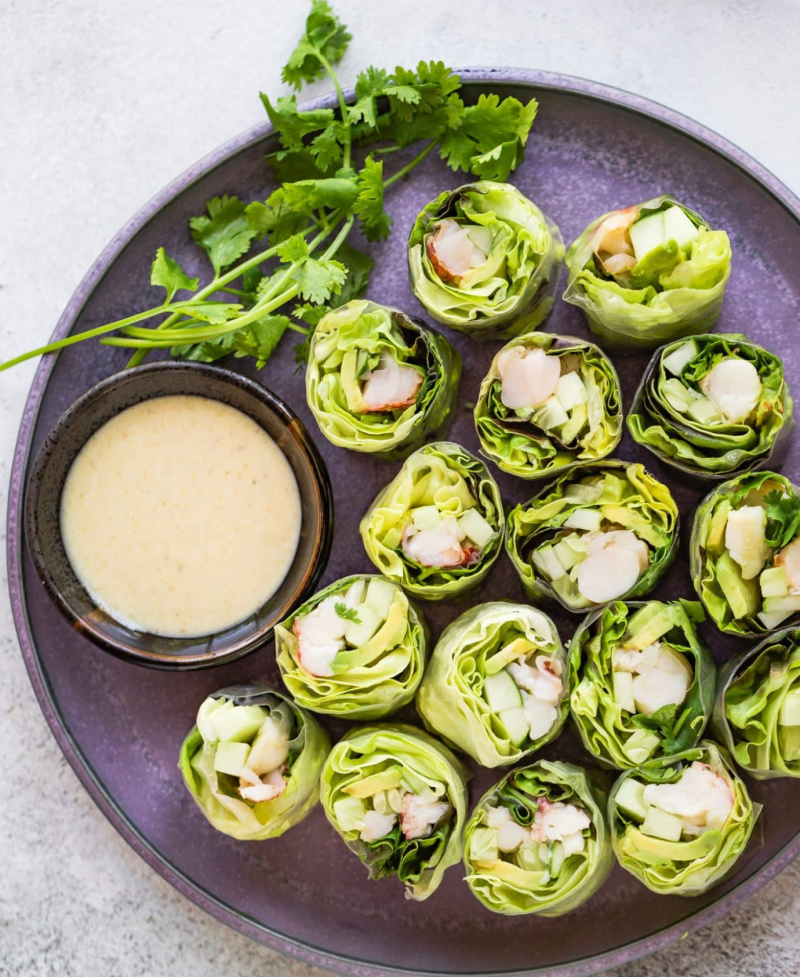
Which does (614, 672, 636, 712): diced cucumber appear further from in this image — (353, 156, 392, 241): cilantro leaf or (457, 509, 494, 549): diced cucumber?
(353, 156, 392, 241): cilantro leaf

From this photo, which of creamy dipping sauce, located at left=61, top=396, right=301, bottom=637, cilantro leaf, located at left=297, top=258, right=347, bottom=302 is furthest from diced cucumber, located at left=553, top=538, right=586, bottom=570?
cilantro leaf, located at left=297, top=258, right=347, bottom=302

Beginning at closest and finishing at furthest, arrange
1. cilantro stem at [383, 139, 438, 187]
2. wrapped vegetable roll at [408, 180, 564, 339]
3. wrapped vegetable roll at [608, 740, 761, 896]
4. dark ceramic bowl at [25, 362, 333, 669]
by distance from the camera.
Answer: wrapped vegetable roll at [608, 740, 761, 896], wrapped vegetable roll at [408, 180, 564, 339], dark ceramic bowl at [25, 362, 333, 669], cilantro stem at [383, 139, 438, 187]

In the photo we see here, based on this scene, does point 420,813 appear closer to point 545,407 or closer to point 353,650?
point 353,650

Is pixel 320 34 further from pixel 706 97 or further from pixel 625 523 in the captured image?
pixel 625 523

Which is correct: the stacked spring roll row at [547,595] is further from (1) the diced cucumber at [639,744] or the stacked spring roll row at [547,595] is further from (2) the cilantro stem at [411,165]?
(2) the cilantro stem at [411,165]

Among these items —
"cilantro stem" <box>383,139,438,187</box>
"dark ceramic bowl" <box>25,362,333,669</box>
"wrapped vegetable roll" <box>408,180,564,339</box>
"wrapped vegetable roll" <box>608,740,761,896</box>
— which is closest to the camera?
"wrapped vegetable roll" <box>608,740,761,896</box>

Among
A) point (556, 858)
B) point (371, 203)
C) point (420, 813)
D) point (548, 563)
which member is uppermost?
point (371, 203)

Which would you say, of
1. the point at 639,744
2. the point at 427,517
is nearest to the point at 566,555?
the point at 427,517

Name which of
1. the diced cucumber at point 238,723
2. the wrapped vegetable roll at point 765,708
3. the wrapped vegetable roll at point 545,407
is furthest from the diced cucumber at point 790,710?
the diced cucumber at point 238,723
